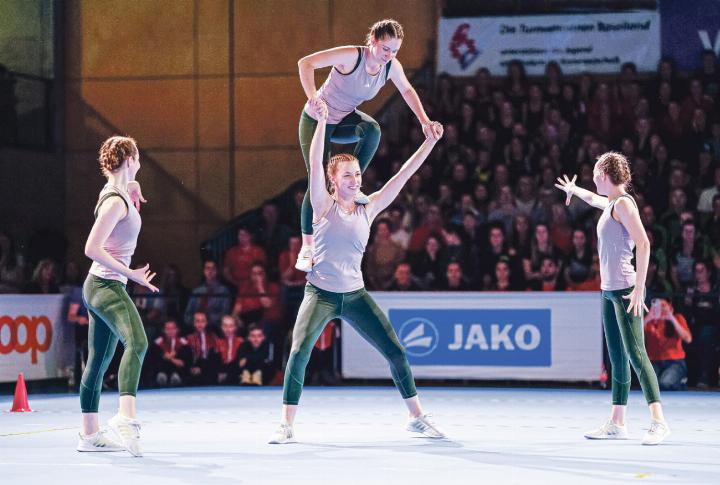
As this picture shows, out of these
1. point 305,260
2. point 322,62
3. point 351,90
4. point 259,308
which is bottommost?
point 259,308

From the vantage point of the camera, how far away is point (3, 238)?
17.1 meters

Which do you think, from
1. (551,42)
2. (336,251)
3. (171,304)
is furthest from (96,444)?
(551,42)

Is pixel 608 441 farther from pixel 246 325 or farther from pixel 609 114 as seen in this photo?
pixel 609 114

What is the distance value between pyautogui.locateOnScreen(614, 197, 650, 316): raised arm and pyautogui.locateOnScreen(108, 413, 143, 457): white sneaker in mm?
3510

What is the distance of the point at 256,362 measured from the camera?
48.9 ft

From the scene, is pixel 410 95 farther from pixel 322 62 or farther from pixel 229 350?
pixel 229 350

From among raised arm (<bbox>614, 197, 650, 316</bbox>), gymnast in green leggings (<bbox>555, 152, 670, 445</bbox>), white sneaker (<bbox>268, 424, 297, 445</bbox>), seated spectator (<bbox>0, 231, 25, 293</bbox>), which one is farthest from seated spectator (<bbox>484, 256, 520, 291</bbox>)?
seated spectator (<bbox>0, 231, 25, 293</bbox>)

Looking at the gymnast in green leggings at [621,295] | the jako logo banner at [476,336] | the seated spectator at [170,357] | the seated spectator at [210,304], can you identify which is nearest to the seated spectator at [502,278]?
Answer: the jako logo banner at [476,336]

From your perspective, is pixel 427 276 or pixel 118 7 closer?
pixel 427 276

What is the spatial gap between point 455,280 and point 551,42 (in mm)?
6460

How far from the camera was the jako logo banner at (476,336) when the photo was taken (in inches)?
551

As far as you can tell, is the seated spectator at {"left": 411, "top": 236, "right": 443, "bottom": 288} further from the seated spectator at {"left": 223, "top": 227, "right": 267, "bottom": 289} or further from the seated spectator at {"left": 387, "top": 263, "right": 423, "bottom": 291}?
the seated spectator at {"left": 223, "top": 227, "right": 267, "bottom": 289}

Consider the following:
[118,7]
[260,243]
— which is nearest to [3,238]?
[260,243]

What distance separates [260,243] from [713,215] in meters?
6.25
